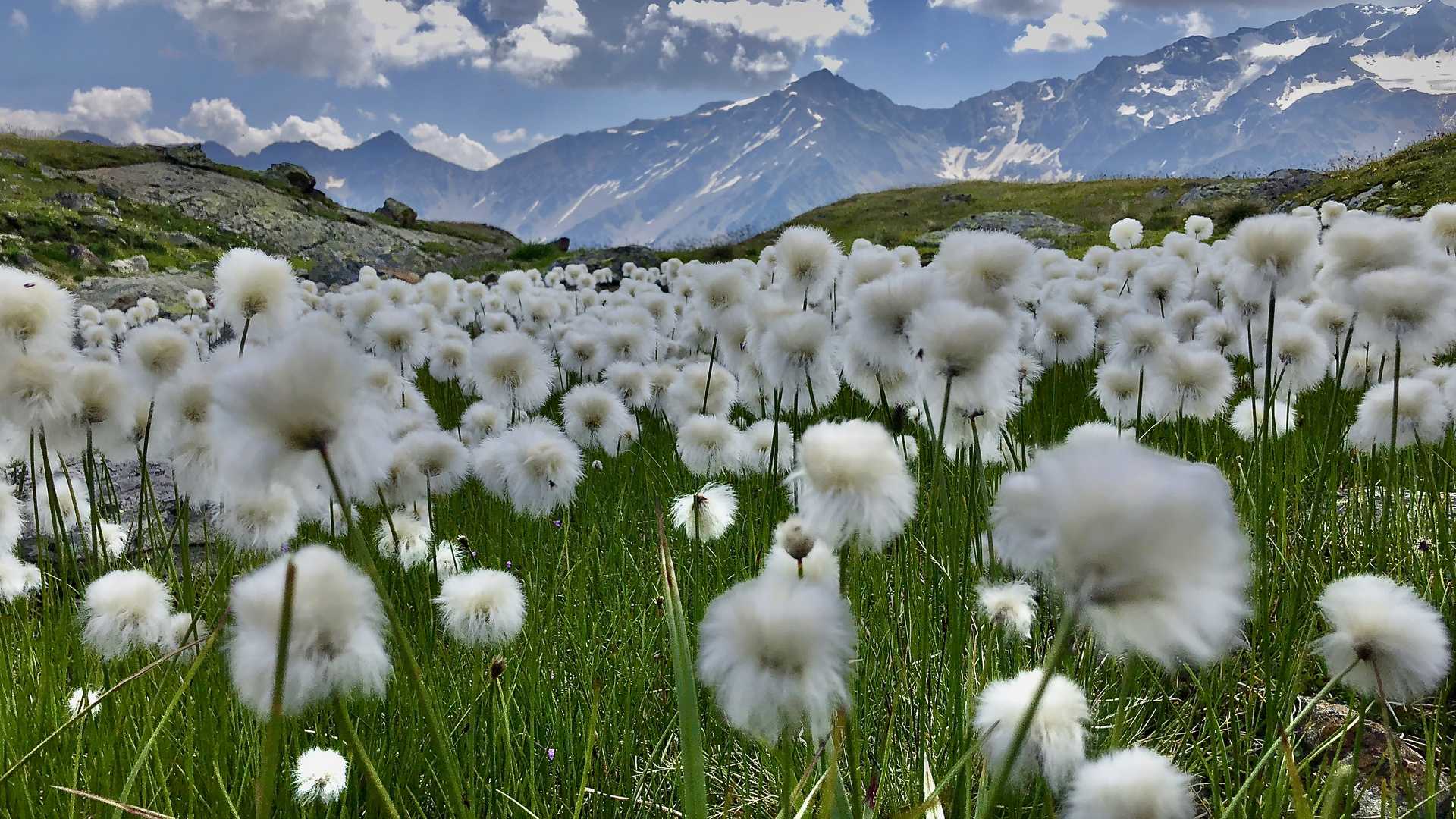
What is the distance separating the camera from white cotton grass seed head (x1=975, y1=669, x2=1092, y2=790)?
1.23 metres

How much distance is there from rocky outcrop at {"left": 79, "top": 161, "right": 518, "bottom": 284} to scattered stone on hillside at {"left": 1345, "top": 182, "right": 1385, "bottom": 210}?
22627 millimetres

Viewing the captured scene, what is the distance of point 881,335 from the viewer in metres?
1.90

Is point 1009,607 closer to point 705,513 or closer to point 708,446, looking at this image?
point 705,513

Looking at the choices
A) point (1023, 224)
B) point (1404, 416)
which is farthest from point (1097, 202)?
point (1404, 416)

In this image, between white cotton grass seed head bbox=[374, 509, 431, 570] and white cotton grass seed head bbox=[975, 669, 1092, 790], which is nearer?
white cotton grass seed head bbox=[975, 669, 1092, 790]

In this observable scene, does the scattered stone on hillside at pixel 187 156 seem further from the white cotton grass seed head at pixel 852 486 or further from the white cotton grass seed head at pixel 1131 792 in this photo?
the white cotton grass seed head at pixel 1131 792

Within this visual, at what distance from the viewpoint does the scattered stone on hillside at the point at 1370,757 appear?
171 cm

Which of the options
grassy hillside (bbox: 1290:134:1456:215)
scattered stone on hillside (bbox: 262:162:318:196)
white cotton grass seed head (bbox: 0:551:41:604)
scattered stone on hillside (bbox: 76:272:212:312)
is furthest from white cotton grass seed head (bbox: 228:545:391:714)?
scattered stone on hillside (bbox: 262:162:318:196)

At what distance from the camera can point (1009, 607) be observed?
5.81ft

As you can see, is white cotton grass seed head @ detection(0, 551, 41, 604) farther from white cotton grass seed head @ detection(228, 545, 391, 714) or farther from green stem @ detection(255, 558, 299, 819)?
green stem @ detection(255, 558, 299, 819)

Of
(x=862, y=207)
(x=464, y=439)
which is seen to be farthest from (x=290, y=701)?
(x=862, y=207)

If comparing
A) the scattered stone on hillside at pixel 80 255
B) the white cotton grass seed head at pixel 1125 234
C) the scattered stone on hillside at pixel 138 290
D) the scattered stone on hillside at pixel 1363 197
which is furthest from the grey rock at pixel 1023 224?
the scattered stone on hillside at pixel 80 255

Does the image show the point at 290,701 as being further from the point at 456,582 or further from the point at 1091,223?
the point at 1091,223

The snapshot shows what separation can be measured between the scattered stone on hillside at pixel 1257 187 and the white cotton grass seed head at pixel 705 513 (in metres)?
28.0
